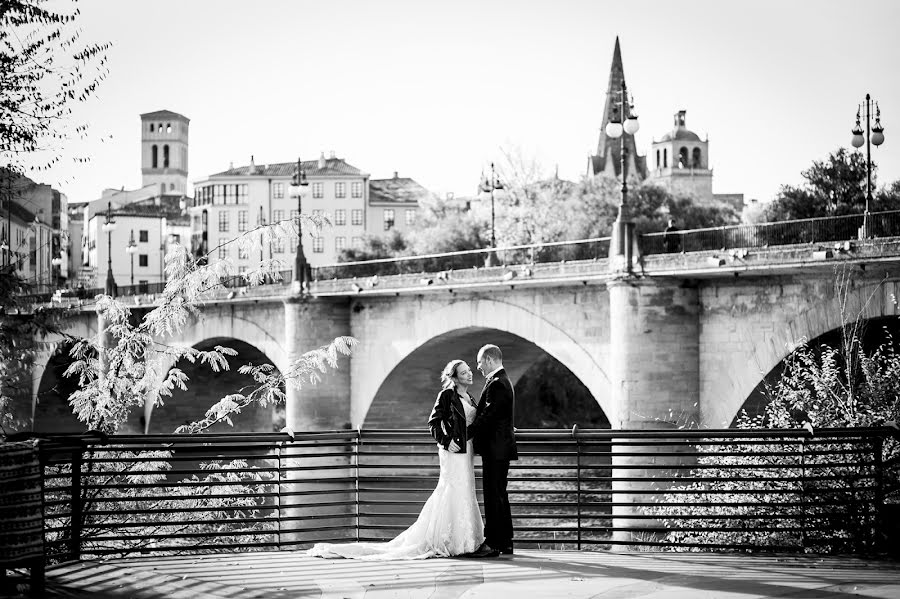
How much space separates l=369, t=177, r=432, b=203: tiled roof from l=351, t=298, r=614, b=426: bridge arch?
237 ft

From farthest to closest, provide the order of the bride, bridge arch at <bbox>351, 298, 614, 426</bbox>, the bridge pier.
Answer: bridge arch at <bbox>351, 298, 614, 426</bbox> → the bridge pier → the bride

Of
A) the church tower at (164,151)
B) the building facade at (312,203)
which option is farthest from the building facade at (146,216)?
the building facade at (312,203)

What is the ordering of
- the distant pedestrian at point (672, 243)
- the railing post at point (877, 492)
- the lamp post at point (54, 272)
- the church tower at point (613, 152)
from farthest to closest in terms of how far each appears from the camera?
the church tower at point (613, 152), the distant pedestrian at point (672, 243), the lamp post at point (54, 272), the railing post at point (877, 492)

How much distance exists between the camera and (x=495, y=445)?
33.5 ft

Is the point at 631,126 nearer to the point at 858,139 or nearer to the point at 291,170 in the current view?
the point at 858,139

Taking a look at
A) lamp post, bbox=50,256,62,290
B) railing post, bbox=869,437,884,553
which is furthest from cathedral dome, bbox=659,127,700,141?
railing post, bbox=869,437,884,553

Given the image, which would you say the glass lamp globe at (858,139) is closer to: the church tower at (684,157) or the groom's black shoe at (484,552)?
the groom's black shoe at (484,552)

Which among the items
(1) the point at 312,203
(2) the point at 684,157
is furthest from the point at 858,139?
(2) the point at 684,157

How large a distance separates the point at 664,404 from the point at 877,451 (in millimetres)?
11603

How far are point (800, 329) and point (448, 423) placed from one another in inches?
481

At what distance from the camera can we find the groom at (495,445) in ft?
33.3

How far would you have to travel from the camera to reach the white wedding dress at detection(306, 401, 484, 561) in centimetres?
1012

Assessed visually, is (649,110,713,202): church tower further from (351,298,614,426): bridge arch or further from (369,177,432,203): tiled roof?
(351,298,614,426): bridge arch

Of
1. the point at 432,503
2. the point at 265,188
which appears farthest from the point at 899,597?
the point at 265,188
